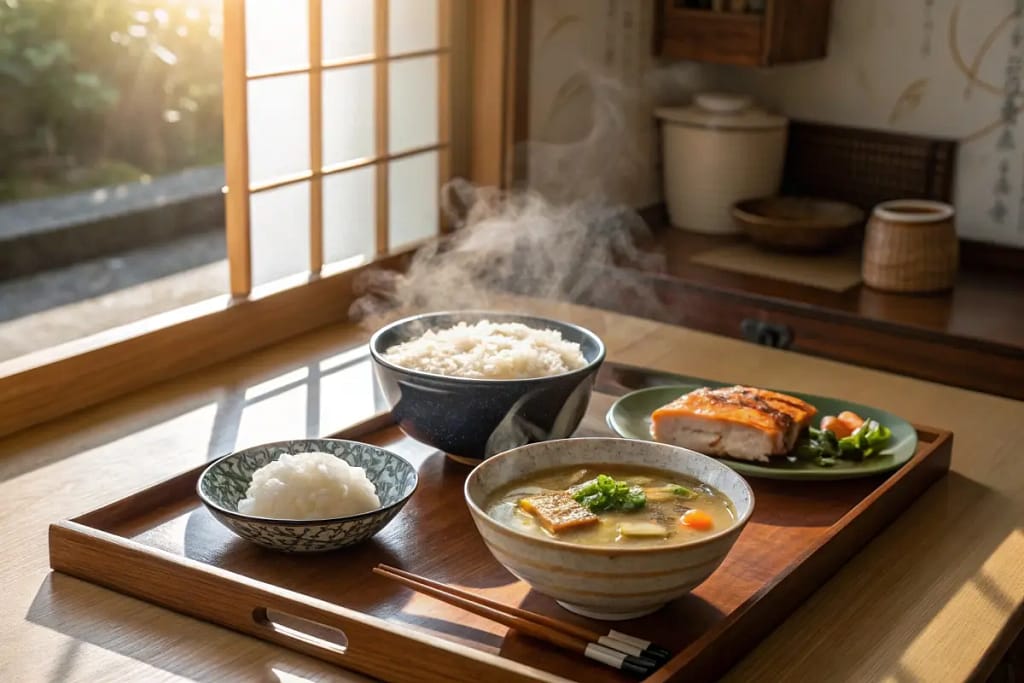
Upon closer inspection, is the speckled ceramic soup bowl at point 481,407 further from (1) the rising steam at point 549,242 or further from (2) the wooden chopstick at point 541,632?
(1) the rising steam at point 549,242

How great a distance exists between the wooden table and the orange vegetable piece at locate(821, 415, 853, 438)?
5.6 inches

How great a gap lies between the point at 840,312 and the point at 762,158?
A: 0.73m

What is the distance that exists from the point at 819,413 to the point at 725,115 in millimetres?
1383

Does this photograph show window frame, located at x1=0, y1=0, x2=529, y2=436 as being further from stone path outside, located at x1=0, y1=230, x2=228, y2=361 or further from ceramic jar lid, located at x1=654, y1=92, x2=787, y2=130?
stone path outside, located at x1=0, y1=230, x2=228, y2=361

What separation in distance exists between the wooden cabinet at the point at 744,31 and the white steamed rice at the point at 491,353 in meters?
1.45

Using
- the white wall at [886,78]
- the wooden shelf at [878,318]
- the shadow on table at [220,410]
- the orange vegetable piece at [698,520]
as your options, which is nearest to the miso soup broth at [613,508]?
the orange vegetable piece at [698,520]

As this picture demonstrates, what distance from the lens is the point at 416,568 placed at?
1373 millimetres

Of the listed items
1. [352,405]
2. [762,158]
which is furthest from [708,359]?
[762,158]

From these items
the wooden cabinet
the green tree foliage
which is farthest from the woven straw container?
the green tree foliage

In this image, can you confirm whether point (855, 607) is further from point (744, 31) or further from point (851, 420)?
point (744, 31)

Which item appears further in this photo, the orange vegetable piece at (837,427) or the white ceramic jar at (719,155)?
the white ceramic jar at (719,155)

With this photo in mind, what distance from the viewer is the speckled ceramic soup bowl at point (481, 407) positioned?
1.56m

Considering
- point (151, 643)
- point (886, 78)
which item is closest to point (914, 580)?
point (151, 643)

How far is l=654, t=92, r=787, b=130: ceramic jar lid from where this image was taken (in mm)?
3020
